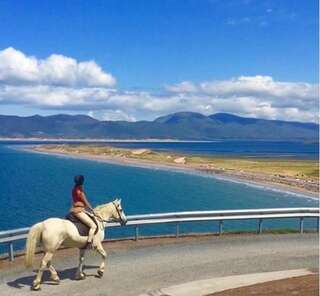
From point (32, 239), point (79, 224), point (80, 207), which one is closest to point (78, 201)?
point (80, 207)

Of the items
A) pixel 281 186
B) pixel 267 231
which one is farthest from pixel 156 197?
pixel 267 231

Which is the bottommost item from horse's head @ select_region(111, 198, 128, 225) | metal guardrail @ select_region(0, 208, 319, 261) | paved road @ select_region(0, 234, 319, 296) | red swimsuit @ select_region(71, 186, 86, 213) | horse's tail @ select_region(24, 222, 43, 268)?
paved road @ select_region(0, 234, 319, 296)

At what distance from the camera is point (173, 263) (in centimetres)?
1641

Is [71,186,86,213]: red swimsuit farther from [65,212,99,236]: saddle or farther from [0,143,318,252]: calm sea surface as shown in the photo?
[0,143,318,252]: calm sea surface

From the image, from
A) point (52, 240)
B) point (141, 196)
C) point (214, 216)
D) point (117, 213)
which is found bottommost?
point (141, 196)

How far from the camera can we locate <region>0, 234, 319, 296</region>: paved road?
13703 mm

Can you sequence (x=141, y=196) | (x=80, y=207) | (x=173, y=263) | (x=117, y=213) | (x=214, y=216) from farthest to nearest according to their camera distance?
(x=141, y=196) < (x=214, y=216) < (x=173, y=263) < (x=117, y=213) < (x=80, y=207)

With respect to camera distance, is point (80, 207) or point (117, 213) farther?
point (117, 213)

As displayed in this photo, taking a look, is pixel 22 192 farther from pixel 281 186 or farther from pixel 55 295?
pixel 55 295

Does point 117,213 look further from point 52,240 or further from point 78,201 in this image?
point 52,240

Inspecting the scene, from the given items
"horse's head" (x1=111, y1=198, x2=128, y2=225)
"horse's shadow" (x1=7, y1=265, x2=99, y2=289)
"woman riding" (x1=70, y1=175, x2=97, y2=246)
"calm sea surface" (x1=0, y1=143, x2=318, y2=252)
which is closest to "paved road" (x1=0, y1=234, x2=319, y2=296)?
"horse's shadow" (x1=7, y1=265, x2=99, y2=289)

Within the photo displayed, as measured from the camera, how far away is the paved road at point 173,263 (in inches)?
539

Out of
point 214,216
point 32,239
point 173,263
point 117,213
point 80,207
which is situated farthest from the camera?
point 214,216

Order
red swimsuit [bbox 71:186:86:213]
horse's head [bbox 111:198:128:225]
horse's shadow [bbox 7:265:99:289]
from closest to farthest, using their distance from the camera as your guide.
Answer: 1. horse's shadow [bbox 7:265:99:289]
2. red swimsuit [bbox 71:186:86:213]
3. horse's head [bbox 111:198:128:225]
